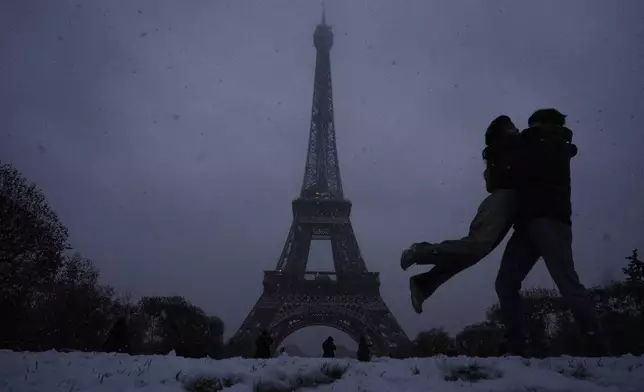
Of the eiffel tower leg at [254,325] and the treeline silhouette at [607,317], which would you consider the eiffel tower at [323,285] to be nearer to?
the eiffel tower leg at [254,325]

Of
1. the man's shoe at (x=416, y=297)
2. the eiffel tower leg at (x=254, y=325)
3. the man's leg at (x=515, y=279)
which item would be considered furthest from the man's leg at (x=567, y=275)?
the eiffel tower leg at (x=254, y=325)

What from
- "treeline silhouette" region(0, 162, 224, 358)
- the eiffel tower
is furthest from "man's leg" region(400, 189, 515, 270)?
the eiffel tower

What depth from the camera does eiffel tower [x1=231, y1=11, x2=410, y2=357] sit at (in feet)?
126

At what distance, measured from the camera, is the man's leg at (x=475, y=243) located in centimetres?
461

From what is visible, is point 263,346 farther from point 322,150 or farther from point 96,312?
point 322,150

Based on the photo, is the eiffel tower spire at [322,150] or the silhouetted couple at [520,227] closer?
the silhouetted couple at [520,227]

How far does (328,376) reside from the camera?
3.99 m

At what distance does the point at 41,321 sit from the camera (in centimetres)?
3006

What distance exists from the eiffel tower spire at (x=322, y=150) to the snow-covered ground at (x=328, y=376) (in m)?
43.6

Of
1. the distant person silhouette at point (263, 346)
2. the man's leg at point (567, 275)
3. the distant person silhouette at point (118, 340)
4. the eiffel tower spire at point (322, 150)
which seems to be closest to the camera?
the man's leg at point (567, 275)

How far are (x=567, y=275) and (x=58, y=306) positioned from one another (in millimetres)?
32141

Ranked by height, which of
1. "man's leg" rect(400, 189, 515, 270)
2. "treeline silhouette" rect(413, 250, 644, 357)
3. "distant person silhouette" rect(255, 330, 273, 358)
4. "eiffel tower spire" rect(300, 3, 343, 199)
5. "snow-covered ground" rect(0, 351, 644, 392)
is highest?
"eiffel tower spire" rect(300, 3, 343, 199)

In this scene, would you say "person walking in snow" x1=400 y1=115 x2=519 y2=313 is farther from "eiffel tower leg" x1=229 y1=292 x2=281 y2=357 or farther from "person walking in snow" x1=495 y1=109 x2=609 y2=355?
"eiffel tower leg" x1=229 y1=292 x2=281 y2=357

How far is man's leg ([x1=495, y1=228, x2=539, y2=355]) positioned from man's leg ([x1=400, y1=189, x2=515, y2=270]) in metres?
0.33
